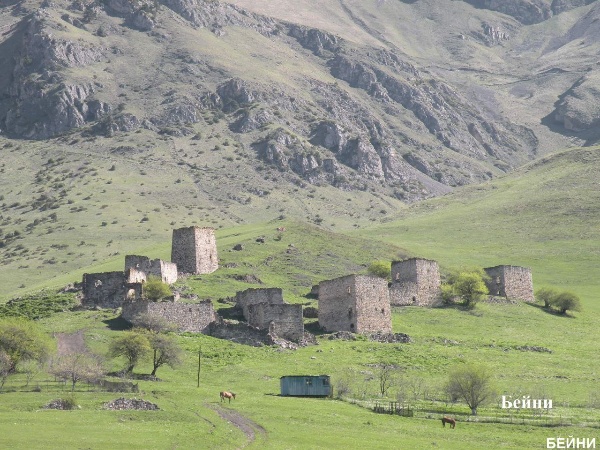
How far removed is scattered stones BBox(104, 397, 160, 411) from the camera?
48562mm

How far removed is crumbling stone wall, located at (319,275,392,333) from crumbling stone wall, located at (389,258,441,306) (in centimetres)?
1115

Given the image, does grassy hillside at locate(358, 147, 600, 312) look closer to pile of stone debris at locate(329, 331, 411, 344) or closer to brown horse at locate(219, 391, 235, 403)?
pile of stone debris at locate(329, 331, 411, 344)

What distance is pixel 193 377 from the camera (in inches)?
2473

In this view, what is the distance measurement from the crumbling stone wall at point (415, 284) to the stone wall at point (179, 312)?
85.1ft

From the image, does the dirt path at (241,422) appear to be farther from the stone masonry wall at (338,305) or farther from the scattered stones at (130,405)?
the stone masonry wall at (338,305)

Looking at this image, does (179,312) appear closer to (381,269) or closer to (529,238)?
(381,269)

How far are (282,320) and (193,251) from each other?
2726 centimetres

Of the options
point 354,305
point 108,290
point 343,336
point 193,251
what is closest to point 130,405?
point 343,336

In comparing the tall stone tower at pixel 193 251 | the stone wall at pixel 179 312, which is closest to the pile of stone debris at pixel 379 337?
the stone wall at pixel 179 312

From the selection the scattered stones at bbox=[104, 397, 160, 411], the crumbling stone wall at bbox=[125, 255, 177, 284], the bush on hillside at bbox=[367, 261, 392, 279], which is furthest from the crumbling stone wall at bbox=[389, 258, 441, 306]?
the scattered stones at bbox=[104, 397, 160, 411]

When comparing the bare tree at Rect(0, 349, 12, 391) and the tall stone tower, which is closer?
the bare tree at Rect(0, 349, 12, 391)

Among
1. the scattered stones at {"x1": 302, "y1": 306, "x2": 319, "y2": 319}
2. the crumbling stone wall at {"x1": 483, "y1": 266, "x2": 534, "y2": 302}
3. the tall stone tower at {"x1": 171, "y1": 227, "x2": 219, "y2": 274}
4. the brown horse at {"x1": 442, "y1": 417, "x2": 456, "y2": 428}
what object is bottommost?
the brown horse at {"x1": 442, "y1": 417, "x2": 456, "y2": 428}

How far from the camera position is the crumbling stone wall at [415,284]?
9781cm

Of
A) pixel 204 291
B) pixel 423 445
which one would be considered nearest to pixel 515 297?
pixel 204 291
